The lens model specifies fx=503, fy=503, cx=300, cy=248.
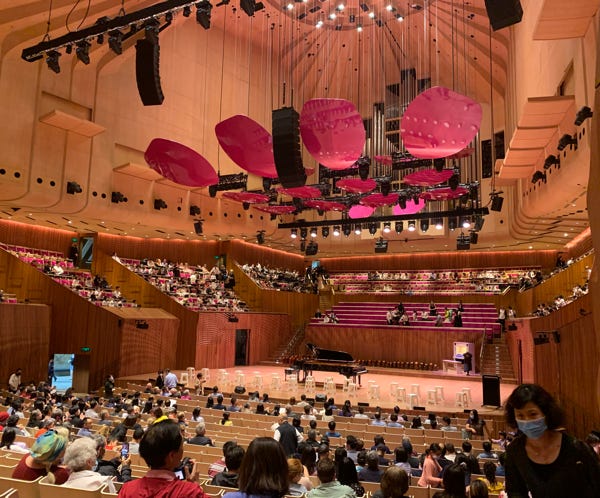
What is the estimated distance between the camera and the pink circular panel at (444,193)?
42.9 ft

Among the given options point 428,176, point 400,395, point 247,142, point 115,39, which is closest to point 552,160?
point 428,176

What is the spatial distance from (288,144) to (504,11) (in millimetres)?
3629

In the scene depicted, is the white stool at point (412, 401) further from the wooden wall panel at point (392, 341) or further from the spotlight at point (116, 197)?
the spotlight at point (116, 197)

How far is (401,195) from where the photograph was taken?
14.6 metres

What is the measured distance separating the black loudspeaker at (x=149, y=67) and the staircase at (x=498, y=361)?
13.5 metres

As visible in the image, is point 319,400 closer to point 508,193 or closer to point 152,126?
point 152,126

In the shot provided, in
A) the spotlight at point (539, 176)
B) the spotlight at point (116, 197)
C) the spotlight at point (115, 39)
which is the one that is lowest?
the spotlight at point (539, 176)

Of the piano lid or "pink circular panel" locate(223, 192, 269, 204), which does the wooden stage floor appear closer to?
the piano lid

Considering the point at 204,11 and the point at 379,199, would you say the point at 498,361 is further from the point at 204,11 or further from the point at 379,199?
the point at 204,11

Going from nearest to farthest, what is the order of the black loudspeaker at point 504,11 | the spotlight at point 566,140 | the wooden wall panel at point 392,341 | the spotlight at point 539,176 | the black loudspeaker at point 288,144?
the black loudspeaker at point 504,11 < the black loudspeaker at point 288,144 < the spotlight at point 566,140 < the spotlight at point 539,176 < the wooden wall panel at point 392,341

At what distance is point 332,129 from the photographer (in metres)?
7.77

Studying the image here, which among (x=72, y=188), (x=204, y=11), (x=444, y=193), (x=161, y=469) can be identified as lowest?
(x=161, y=469)

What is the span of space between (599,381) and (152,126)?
704 inches

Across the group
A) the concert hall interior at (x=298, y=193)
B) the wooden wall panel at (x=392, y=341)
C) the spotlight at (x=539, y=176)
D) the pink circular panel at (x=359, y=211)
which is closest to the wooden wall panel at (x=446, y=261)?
the concert hall interior at (x=298, y=193)
